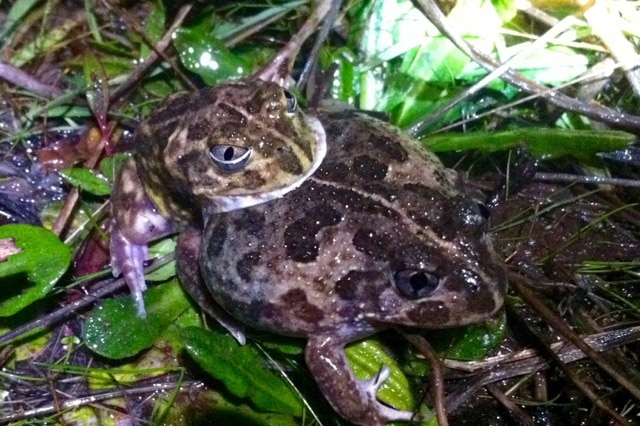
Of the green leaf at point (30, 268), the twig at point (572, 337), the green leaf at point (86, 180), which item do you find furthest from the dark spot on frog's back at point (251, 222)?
the twig at point (572, 337)

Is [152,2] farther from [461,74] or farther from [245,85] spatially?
[461,74]

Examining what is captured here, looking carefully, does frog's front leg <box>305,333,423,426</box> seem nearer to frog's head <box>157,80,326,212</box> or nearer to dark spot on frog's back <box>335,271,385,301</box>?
dark spot on frog's back <box>335,271,385,301</box>

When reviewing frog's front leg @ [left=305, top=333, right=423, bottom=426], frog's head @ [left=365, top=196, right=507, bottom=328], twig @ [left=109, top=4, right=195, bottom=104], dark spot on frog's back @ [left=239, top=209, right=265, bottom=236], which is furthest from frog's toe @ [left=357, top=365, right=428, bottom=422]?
twig @ [left=109, top=4, right=195, bottom=104]

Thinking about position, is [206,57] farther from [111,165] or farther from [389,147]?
[389,147]

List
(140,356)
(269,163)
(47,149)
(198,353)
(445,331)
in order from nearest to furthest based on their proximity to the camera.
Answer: (269,163) → (198,353) → (445,331) → (140,356) → (47,149)

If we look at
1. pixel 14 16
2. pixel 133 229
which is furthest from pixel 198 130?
pixel 14 16

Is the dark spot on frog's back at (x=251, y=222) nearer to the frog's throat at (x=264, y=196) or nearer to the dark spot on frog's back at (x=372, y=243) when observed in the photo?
the frog's throat at (x=264, y=196)

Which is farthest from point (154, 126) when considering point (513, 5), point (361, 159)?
point (513, 5)
